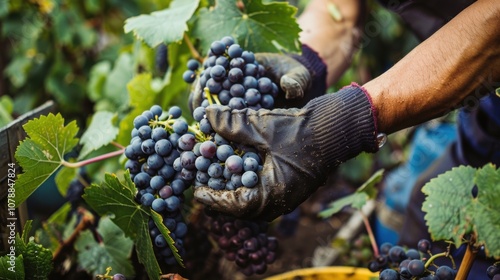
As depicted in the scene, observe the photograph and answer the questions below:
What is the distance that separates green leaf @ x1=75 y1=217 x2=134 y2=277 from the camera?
1.38 m

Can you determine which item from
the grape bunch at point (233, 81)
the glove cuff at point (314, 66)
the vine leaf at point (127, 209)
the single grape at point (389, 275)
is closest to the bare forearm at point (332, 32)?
the glove cuff at point (314, 66)

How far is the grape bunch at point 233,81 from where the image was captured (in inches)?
44.9

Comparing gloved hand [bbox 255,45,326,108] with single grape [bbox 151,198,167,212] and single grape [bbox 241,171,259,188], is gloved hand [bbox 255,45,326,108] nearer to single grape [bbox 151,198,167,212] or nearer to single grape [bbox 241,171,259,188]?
single grape [bbox 241,171,259,188]

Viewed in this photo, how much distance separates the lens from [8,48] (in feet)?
10.4

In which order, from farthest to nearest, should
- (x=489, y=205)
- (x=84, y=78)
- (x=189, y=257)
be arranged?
1. (x=84, y=78)
2. (x=189, y=257)
3. (x=489, y=205)

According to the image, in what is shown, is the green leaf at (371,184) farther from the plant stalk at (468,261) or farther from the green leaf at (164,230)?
the green leaf at (164,230)

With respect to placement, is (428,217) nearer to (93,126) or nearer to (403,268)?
(403,268)

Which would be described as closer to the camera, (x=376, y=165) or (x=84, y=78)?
(x=84, y=78)

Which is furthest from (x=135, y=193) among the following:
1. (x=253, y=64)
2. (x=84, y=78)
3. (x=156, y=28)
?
(x=84, y=78)

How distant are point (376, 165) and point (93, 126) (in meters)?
2.40

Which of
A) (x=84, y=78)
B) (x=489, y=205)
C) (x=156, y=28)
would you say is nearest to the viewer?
(x=489, y=205)

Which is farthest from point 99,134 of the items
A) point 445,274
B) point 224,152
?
point 445,274

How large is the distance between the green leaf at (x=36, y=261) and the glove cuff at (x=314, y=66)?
0.91m

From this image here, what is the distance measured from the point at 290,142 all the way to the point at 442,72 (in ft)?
1.33
